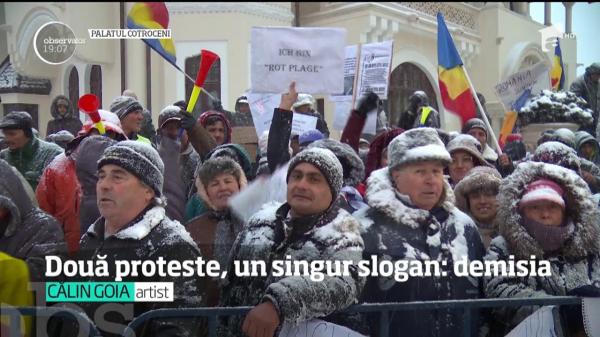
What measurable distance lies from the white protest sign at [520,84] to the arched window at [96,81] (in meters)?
4.17

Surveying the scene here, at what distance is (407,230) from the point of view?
2.71 metres

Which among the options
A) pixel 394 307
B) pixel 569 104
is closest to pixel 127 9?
pixel 394 307

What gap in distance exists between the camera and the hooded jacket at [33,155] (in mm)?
3578

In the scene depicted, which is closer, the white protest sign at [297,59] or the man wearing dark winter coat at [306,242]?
the man wearing dark winter coat at [306,242]

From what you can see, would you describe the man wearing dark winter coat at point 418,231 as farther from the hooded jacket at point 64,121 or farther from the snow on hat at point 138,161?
the hooded jacket at point 64,121

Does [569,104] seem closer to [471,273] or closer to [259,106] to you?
[259,106]

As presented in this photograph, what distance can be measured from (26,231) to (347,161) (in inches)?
60.3

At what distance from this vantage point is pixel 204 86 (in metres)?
4.24

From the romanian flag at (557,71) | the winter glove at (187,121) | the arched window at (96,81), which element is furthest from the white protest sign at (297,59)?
the romanian flag at (557,71)

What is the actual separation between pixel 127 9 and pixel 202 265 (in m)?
1.68

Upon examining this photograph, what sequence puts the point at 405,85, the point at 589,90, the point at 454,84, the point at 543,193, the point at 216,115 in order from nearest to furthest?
1. the point at 543,193
2. the point at 216,115
3. the point at 454,84
4. the point at 589,90
5. the point at 405,85

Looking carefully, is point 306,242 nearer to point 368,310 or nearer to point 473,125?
point 368,310

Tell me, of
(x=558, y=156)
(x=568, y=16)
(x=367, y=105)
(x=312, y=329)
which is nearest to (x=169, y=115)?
(x=367, y=105)

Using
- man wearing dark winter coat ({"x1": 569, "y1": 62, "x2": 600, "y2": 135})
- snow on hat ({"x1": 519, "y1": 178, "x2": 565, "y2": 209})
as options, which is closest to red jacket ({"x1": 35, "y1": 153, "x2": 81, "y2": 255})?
snow on hat ({"x1": 519, "y1": 178, "x2": 565, "y2": 209})
